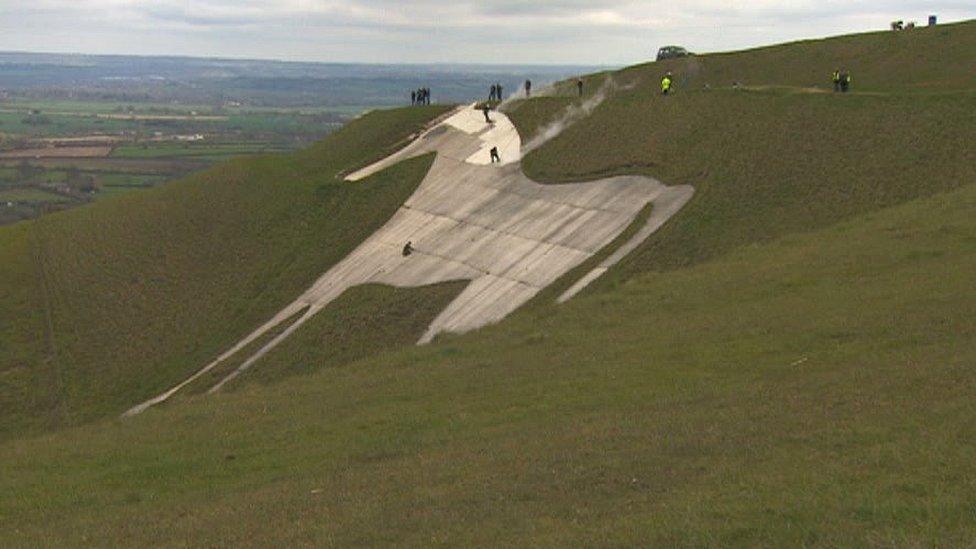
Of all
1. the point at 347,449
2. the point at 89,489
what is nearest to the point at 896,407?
the point at 347,449

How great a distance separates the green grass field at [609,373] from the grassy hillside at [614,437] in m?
0.08

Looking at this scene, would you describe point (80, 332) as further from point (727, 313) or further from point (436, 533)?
point (436, 533)

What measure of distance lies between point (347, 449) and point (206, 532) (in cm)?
480

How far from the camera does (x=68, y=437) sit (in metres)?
25.1

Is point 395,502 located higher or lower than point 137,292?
higher

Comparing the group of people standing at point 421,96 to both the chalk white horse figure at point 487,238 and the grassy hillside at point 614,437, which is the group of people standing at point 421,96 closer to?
the chalk white horse figure at point 487,238

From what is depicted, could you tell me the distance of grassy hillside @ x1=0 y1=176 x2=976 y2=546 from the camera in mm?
12289

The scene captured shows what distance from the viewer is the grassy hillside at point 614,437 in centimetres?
1229

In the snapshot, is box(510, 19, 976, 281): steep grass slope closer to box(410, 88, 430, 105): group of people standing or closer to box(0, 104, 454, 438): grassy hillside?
box(0, 104, 454, 438): grassy hillside

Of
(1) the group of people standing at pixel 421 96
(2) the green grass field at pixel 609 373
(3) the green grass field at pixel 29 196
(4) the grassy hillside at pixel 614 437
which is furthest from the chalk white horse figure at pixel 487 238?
(3) the green grass field at pixel 29 196

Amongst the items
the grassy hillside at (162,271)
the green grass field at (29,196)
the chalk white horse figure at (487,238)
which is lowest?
the green grass field at (29,196)

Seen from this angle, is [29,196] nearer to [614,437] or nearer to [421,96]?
[421,96]

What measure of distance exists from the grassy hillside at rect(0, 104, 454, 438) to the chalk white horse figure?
7.02ft

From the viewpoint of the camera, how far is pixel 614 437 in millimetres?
16750
